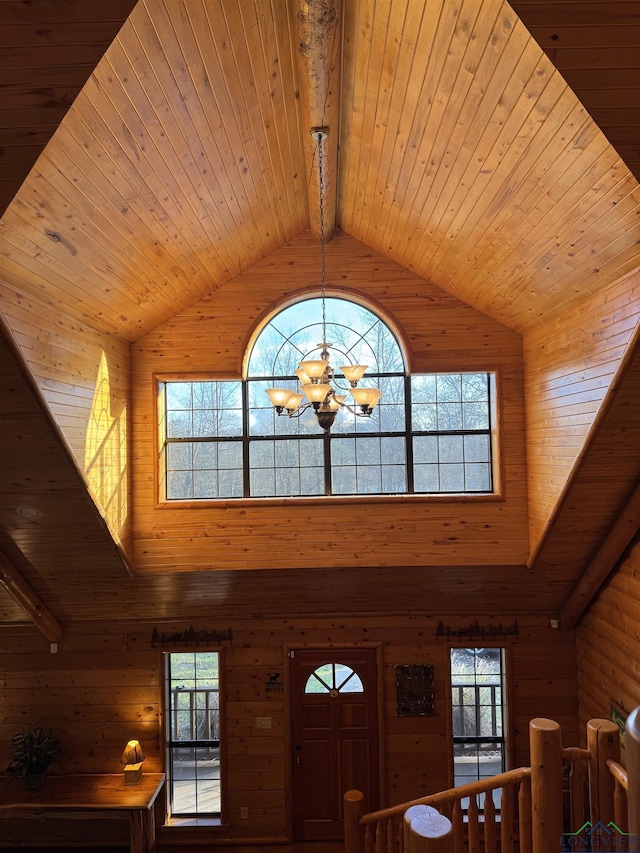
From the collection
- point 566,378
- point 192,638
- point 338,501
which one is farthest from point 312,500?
point 566,378

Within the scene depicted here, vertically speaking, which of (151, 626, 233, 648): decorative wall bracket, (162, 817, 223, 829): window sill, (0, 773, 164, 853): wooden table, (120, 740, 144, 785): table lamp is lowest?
(162, 817, 223, 829): window sill

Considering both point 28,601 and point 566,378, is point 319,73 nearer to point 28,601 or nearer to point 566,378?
point 566,378

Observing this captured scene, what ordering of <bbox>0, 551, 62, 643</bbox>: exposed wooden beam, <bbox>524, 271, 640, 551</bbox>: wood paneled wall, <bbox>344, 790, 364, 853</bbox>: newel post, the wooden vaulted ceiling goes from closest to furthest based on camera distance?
the wooden vaulted ceiling, <bbox>524, 271, 640, 551</bbox>: wood paneled wall, <bbox>344, 790, 364, 853</bbox>: newel post, <bbox>0, 551, 62, 643</bbox>: exposed wooden beam

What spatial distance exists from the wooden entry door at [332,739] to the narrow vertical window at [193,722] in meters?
0.79

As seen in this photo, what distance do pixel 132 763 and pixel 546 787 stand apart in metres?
4.16

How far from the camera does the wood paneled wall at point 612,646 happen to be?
14.2ft

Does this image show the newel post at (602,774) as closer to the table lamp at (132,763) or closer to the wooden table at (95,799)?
the wooden table at (95,799)

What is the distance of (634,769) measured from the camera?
27.1 inches

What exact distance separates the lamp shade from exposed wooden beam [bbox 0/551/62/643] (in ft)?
3.85

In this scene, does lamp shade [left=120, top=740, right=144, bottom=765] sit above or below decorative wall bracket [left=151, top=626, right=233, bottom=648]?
below

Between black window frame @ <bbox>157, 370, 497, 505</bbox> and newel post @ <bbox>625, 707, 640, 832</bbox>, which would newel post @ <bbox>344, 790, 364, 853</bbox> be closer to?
black window frame @ <bbox>157, 370, 497, 505</bbox>

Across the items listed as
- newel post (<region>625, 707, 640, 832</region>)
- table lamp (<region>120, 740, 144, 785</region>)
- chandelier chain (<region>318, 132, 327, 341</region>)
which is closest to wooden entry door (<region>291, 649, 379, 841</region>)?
table lamp (<region>120, 740, 144, 785</region>)

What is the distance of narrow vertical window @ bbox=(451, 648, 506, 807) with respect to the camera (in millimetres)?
5543

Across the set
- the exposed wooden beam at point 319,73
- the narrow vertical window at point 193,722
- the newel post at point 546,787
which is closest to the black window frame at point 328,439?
the narrow vertical window at point 193,722
